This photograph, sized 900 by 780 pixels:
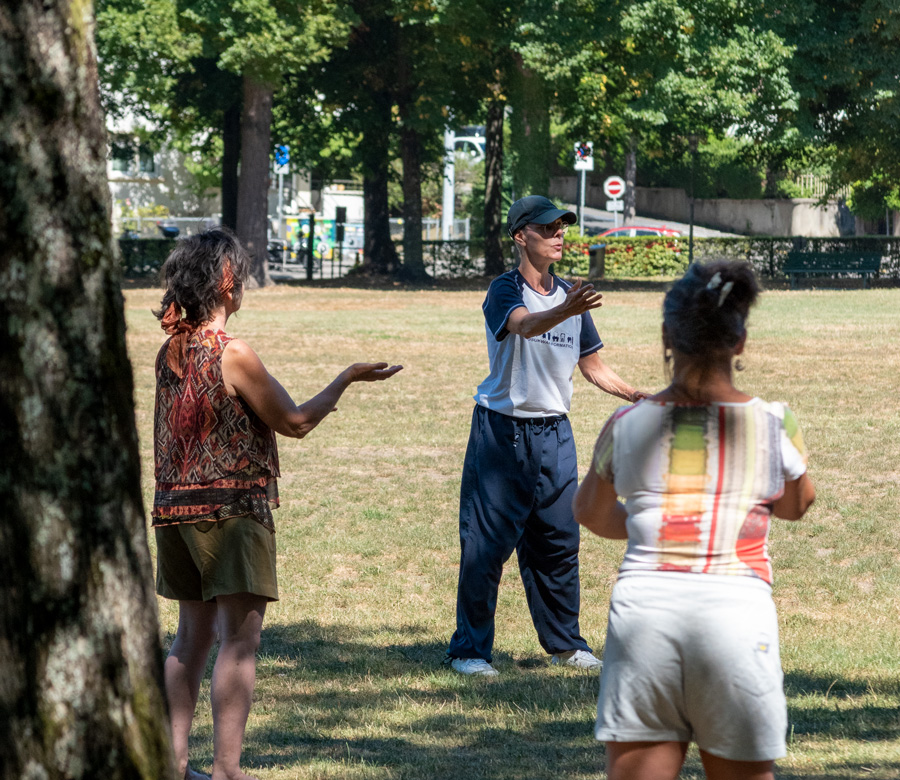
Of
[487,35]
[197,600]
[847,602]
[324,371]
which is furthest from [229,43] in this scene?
[197,600]

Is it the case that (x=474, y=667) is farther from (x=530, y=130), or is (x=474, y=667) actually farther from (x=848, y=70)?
(x=530, y=130)

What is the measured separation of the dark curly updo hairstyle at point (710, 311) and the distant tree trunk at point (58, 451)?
4.01 ft

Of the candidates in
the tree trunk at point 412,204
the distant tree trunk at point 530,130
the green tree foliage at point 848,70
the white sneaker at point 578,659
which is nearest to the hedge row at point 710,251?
the green tree foliage at point 848,70

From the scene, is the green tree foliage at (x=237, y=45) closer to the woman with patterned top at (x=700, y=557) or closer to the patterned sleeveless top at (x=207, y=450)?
the patterned sleeveless top at (x=207, y=450)

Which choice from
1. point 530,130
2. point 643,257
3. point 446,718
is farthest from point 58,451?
point 643,257

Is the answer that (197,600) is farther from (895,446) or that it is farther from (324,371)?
(324,371)

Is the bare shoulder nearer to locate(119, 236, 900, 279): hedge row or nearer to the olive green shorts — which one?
the olive green shorts

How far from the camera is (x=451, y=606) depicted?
7.16 m

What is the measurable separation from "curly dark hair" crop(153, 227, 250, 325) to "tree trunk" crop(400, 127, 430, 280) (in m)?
34.8

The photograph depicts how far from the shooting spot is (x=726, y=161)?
74500 millimetres

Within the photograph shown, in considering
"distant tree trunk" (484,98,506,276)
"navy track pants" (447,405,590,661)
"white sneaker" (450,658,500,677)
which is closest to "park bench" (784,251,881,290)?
"distant tree trunk" (484,98,506,276)

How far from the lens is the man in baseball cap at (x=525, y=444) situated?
5.39 meters

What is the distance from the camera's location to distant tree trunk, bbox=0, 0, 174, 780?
→ 7.72 ft

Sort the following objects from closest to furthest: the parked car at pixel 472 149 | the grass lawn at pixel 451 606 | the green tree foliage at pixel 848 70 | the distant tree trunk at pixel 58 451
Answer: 1. the distant tree trunk at pixel 58 451
2. the grass lawn at pixel 451 606
3. the green tree foliage at pixel 848 70
4. the parked car at pixel 472 149
